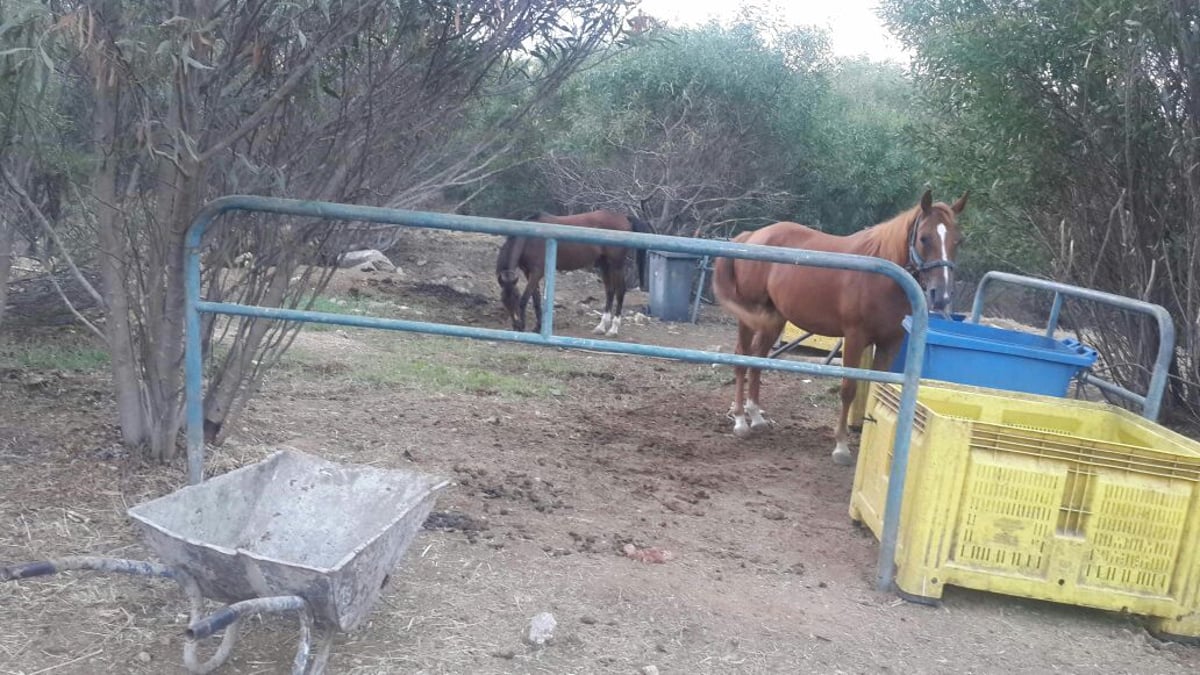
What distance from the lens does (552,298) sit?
3283mm

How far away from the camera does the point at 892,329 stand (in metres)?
5.76

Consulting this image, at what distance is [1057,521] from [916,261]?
236 centimetres

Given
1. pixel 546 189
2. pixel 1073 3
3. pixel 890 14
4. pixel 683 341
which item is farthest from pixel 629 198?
pixel 1073 3

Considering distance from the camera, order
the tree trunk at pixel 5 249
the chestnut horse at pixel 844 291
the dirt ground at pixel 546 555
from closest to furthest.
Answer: the dirt ground at pixel 546 555 < the tree trunk at pixel 5 249 < the chestnut horse at pixel 844 291

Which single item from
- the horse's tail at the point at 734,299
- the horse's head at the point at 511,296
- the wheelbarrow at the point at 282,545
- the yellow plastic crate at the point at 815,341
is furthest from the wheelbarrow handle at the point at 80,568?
the horse's head at the point at 511,296

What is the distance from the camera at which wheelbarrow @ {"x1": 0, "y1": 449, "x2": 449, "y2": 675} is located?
243cm

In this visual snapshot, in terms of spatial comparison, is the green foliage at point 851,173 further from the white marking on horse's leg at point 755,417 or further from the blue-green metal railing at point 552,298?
the blue-green metal railing at point 552,298

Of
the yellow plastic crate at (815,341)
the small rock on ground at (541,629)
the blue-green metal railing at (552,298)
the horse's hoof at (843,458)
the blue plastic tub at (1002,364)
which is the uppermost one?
the blue-green metal railing at (552,298)

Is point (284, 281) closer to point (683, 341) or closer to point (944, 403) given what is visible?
point (944, 403)

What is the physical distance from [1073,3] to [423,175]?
5069mm

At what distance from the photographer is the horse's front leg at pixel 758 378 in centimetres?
675

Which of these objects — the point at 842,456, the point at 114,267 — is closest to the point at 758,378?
the point at 842,456

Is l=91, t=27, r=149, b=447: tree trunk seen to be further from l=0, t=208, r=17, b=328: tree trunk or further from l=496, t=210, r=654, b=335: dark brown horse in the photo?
l=496, t=210, r=654, b=335: dark brown horse

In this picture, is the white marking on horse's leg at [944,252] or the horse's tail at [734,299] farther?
the horse's tail at [734,299]
